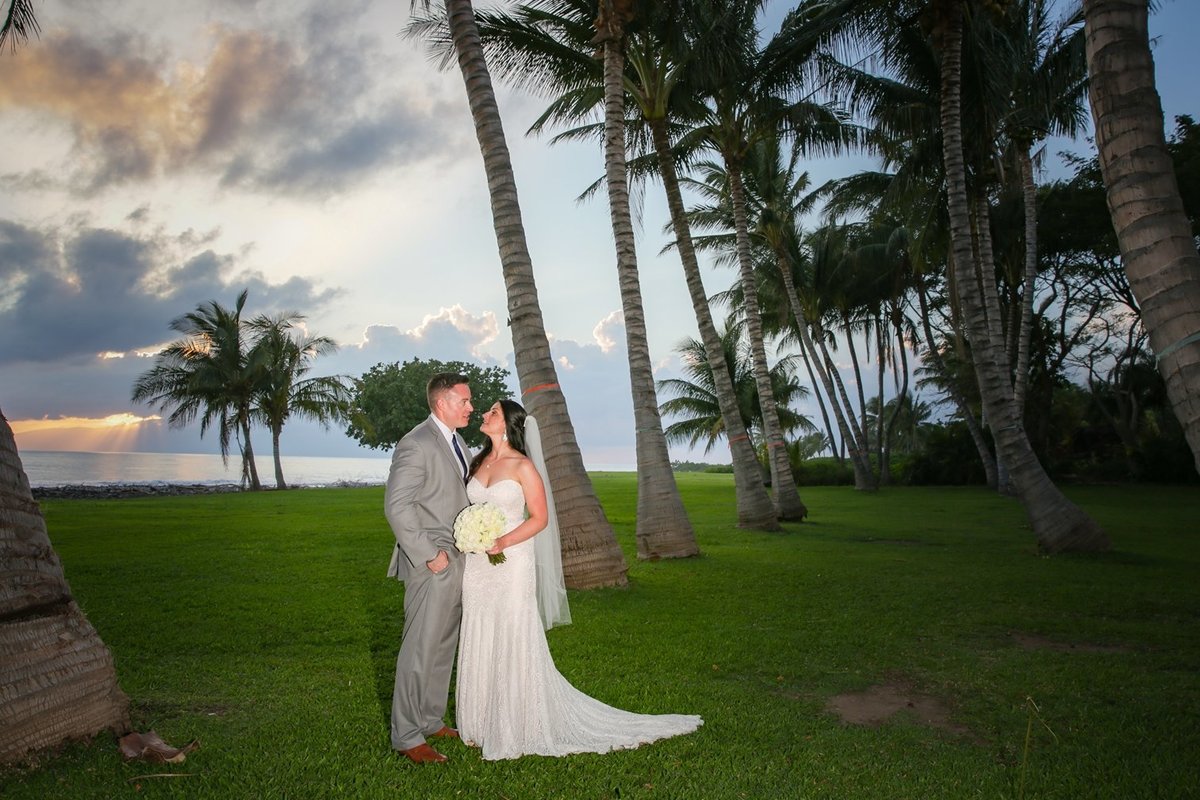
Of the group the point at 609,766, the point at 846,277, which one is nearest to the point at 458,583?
the point at 609,766

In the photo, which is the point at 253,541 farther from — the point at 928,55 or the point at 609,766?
the point at 928,55

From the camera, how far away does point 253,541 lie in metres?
15.8

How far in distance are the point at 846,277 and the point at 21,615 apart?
3618 centimetres

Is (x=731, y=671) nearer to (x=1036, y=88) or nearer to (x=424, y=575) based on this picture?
(x=424, y=575)

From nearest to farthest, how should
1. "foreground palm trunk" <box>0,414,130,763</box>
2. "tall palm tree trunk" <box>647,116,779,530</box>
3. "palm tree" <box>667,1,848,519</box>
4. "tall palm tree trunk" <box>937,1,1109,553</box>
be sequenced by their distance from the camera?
"foreground palm trunk" <box>0,414,130,763</box>
"tall palm tree trunk" <box>937,1,1109,553</box>
"tall palm tree trunk" <box>647,116,779,530</box>
"palm tree" <box>667,1,848,519</box>

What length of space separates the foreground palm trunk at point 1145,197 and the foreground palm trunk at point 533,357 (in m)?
7.74

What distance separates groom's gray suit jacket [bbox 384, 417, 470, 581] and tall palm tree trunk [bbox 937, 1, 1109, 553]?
1238 centimetres

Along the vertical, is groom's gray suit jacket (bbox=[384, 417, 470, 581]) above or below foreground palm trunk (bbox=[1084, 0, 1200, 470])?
below

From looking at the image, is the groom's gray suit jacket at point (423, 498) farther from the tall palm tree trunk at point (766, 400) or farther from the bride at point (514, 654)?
the tall palm tree trunk at point (766, 400)

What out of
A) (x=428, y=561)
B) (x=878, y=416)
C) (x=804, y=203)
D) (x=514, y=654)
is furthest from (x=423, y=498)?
(x=878, y=416)

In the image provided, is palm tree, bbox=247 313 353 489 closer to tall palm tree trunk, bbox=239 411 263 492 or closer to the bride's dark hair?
tall palm tree trunk, bbox=239 411 263 492

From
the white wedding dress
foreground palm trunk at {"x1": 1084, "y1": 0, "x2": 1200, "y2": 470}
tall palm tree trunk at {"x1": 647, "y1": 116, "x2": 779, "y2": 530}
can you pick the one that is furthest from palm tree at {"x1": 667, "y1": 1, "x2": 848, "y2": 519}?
the white wedding dress

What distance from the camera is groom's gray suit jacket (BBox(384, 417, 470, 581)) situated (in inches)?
182

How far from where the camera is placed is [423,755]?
462 cm
